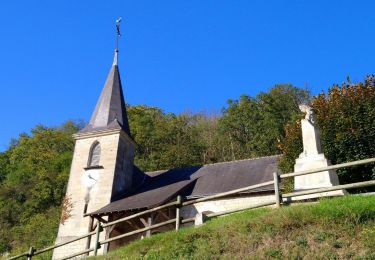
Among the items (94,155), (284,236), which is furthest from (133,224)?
(284,236)

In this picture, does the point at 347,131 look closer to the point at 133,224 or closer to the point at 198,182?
the point at 198,182

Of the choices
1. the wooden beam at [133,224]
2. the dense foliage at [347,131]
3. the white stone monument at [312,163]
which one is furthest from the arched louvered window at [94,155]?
the white stone monument at [312,163]

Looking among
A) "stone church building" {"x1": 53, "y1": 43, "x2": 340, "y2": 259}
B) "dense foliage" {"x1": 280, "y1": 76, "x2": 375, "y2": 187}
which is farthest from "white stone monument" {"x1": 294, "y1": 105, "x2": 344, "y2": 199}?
"stone church building" {"x1": 53, "y1": 43, "x2": 340, "y2": 259}

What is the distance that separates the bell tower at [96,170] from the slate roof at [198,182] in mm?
1068

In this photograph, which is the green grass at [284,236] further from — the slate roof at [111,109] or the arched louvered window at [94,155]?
the slate roof at [111,109]

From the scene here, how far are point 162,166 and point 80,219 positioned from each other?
13547mm

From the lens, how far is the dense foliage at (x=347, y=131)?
14305 millimetres

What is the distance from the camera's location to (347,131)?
48.4 feet

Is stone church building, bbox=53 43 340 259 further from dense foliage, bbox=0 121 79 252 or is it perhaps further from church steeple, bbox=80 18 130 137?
dense foliage, bbox=0 121 79 252

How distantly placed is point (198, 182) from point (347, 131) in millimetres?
7152

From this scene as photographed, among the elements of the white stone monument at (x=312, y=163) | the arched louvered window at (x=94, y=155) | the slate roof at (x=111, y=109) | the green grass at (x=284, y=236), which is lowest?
the green grass at (x=284, y=236)

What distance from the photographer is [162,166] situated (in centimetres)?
3200

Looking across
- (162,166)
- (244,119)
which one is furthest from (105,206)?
(244,119)

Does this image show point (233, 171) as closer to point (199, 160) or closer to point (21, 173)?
point (199, 160)
